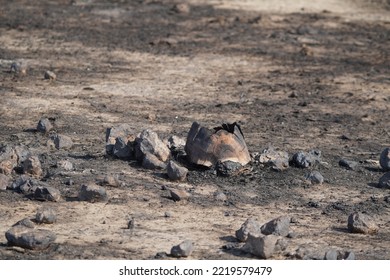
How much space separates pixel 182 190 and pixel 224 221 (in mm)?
553

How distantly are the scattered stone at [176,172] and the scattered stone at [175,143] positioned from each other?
609 mm

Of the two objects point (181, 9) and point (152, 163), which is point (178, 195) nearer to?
point (152, 163)

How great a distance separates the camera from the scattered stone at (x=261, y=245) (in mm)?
7141

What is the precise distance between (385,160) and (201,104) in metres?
2.64

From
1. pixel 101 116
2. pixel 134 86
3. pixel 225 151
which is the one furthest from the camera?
pixel 134 86

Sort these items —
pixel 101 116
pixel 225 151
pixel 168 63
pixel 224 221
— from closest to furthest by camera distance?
1. pixel 224 221
2. pixel 225 151
3. pixel 101 116
4. pixel 168 63

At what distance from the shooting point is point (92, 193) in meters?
8.07

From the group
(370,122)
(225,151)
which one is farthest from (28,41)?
(225,151)

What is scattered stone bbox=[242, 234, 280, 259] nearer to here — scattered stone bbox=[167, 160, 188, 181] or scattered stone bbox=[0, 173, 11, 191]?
scattered stone bbox=[167, 160, 188, 181]

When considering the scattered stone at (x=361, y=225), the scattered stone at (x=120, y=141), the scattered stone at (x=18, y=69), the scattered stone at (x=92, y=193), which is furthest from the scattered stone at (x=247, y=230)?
the scattered stone at (x=18, y=69)

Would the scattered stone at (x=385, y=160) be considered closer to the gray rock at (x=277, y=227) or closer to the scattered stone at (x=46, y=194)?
the gray rock at (x=277, y=227)

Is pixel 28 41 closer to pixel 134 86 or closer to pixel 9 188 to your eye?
pixel 134 86

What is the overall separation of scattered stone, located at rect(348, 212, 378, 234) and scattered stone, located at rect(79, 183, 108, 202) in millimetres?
1667

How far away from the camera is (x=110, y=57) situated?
43.4ft
